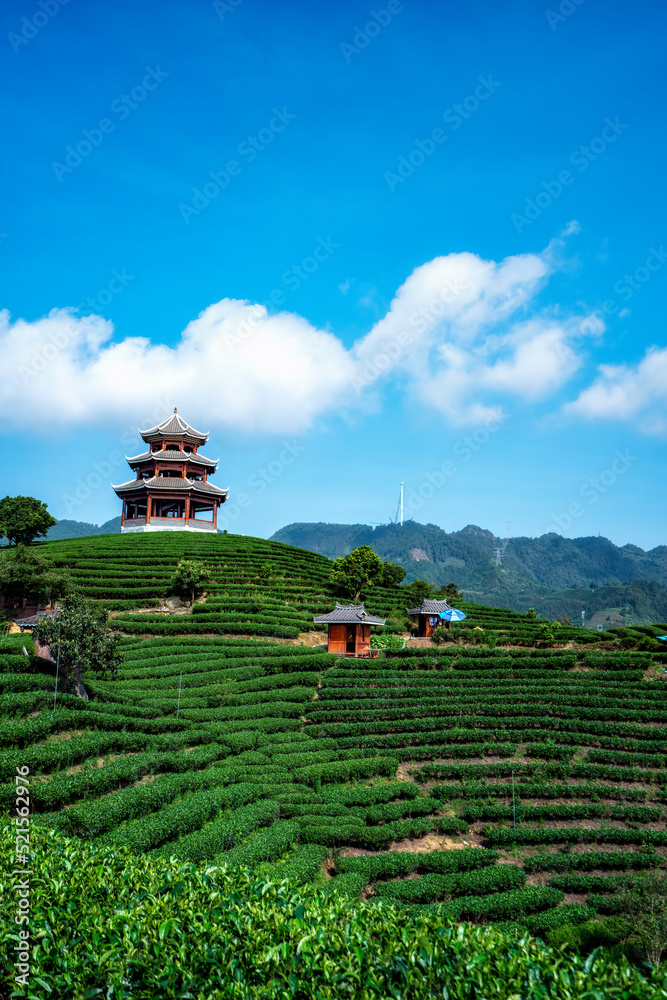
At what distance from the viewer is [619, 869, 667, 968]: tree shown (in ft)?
44.2

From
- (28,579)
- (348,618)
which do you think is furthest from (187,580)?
(348,618)

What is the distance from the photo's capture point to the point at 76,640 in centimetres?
2272

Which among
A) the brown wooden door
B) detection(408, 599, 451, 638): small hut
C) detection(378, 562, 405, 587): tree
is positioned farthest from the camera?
detection(378, 562, 405, 587): tree

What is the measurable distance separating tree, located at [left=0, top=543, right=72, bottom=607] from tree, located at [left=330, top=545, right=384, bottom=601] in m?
22.2

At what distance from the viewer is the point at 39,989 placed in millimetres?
6758

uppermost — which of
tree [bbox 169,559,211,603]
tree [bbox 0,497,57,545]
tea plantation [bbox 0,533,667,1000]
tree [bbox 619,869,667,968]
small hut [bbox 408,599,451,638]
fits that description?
tree [bbox 0,497,57,545]

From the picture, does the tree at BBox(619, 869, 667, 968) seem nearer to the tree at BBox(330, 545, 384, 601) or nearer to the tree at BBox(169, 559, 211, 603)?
the tree at BBox(169, 559, 211, 603)

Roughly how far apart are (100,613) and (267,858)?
43.0ft

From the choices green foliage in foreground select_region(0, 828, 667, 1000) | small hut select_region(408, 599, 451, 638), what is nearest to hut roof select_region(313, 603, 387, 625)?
small hut select_region(408, 599, 451, 638)

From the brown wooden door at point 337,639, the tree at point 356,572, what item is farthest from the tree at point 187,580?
the tree at point 356,572

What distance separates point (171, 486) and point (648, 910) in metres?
56.9

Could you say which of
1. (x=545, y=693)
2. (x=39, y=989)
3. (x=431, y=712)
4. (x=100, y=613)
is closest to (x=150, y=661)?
(x=100, y=613)

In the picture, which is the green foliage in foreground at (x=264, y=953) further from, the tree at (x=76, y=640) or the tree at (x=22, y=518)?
the tree at (x=22, y=518)

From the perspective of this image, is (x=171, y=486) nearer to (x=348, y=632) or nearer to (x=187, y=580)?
(x=187, y=580)
